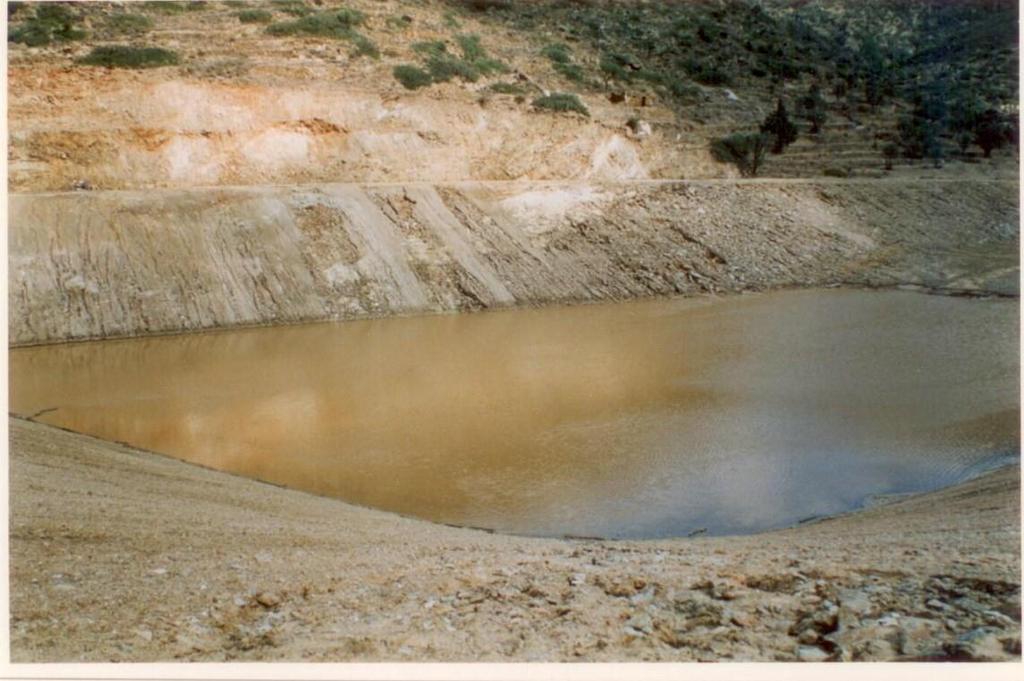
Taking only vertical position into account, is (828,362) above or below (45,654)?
below

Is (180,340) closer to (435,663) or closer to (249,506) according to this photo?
(249,506)

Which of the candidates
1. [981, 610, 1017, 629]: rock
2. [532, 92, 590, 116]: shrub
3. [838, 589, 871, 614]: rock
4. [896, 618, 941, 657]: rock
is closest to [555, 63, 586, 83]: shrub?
[532, 92, 590, 116]: shrub

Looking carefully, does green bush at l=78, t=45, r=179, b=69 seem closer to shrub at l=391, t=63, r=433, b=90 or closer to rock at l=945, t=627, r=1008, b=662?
shrub at l=391, t=63, r=433, b=90

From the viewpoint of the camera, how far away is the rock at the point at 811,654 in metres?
5.65

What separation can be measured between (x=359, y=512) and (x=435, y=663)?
3.83 metres

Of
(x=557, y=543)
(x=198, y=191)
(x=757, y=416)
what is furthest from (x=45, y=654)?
(x=198, y=191)

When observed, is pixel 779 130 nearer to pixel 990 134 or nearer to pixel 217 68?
pixel 990 134

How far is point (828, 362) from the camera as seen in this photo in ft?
53.2

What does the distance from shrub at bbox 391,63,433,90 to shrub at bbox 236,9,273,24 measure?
3973mm

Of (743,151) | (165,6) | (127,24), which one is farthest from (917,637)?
(743,151)

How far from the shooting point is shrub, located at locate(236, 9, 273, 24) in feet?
90.2

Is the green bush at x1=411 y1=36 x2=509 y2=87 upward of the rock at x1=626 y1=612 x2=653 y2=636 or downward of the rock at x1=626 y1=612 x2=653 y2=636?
upward

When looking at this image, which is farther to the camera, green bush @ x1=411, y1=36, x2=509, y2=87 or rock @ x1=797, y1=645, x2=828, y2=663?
green bush @ x1=411, y1=36, x2=509, y2=87

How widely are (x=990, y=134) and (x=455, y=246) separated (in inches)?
830
